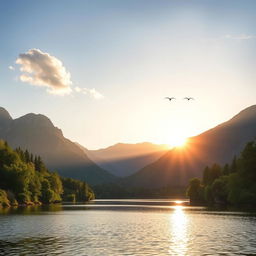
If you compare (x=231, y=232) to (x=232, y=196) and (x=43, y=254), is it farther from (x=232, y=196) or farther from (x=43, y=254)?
(x=232, y=196)

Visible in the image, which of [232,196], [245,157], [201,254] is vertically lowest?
[201,254]

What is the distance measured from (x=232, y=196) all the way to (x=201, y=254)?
115m

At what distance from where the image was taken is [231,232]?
2603 inches

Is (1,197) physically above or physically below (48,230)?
above

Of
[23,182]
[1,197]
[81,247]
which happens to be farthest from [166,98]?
[23,182]

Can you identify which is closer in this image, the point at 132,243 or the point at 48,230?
the point at 132,243

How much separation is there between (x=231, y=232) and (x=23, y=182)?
12420 cm

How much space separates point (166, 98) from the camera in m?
92.6

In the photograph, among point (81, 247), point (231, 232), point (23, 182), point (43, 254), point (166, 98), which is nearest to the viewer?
point (43, 254)

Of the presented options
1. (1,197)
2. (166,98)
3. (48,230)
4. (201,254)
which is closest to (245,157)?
(166,98)

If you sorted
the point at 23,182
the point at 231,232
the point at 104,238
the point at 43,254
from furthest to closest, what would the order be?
the point at 23,182, the point at 231,232, the point at 104,238, the point at 43,254

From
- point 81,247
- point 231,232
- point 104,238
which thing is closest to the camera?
point 81,247

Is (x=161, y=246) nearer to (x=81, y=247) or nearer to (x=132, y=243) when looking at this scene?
(x=132, y=243)

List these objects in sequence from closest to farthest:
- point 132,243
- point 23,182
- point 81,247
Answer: point 81,247
point 132,243
point 23,182
